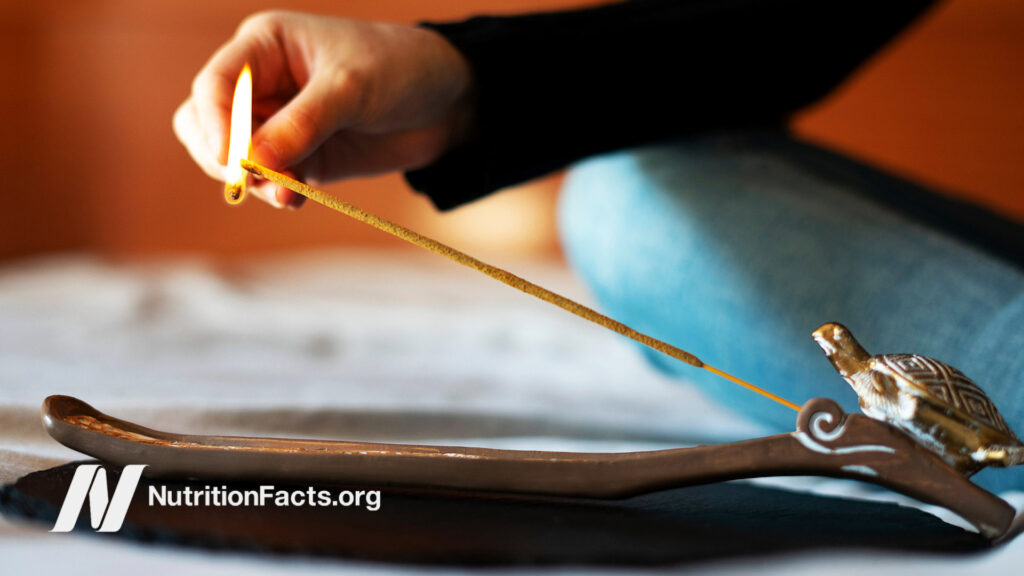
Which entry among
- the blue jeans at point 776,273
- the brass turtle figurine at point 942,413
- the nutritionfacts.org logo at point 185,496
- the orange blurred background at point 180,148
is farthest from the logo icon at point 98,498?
the orange blurred background at point 180,148

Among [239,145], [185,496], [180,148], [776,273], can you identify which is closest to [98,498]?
[185,496]

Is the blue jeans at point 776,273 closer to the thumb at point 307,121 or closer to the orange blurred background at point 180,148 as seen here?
the thumb at point 307,121

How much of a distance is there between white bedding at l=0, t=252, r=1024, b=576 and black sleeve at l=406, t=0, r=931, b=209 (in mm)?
195

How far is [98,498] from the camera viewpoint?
0.34 metres

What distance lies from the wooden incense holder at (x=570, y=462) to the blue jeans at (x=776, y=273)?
18 cm

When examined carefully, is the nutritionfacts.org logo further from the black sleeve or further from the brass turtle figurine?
the black sleeve

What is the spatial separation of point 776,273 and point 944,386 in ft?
0.94

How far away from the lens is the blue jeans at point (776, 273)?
51cm

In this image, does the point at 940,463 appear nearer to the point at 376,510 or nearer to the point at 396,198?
the point at 376,510

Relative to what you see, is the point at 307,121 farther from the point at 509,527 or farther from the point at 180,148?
the point at 180,148

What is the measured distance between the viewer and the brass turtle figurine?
32 centimetres

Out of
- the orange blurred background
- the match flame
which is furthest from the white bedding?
the orange blurred background

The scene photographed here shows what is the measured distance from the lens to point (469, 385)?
764 mm

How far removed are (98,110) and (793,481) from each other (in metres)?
2.06
